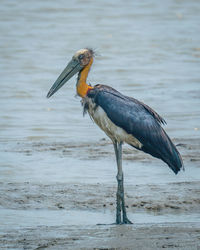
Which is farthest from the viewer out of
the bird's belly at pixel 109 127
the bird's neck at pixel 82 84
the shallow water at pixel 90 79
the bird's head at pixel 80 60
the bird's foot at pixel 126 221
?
the shallow water at pixel 90 79

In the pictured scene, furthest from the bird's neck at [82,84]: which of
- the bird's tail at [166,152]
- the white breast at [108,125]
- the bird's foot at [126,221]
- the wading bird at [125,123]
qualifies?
the bird's foot at [126,221]

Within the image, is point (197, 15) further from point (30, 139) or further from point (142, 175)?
point (142, 175)

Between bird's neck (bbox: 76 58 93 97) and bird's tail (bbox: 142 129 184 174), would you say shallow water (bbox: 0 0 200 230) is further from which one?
bird's neck (bbox: 76 58 93 97)

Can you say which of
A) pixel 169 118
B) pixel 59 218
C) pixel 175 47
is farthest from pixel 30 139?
pixel 175 47

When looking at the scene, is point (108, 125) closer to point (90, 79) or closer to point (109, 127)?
point (109, 127)

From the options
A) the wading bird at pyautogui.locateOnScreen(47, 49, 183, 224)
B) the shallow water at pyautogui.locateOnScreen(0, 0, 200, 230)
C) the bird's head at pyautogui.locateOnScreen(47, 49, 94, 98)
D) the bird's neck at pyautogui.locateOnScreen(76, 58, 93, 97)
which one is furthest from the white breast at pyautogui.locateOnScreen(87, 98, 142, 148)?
the shallow water at pyautogui.locateOnScreen(0, 0, 200, 230)

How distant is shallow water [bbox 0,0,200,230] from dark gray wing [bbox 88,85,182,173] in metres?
0.65

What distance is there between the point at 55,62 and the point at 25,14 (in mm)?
9583

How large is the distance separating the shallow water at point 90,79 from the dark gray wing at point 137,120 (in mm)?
648

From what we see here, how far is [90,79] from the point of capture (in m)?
17.5

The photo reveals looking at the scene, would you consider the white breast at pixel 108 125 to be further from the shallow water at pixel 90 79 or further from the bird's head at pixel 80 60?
the shallow water at pixel 90 79

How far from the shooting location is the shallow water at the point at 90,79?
32.8 ft

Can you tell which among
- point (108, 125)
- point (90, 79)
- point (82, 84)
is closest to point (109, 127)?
point (108, 125)

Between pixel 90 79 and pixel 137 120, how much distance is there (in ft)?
31.9
